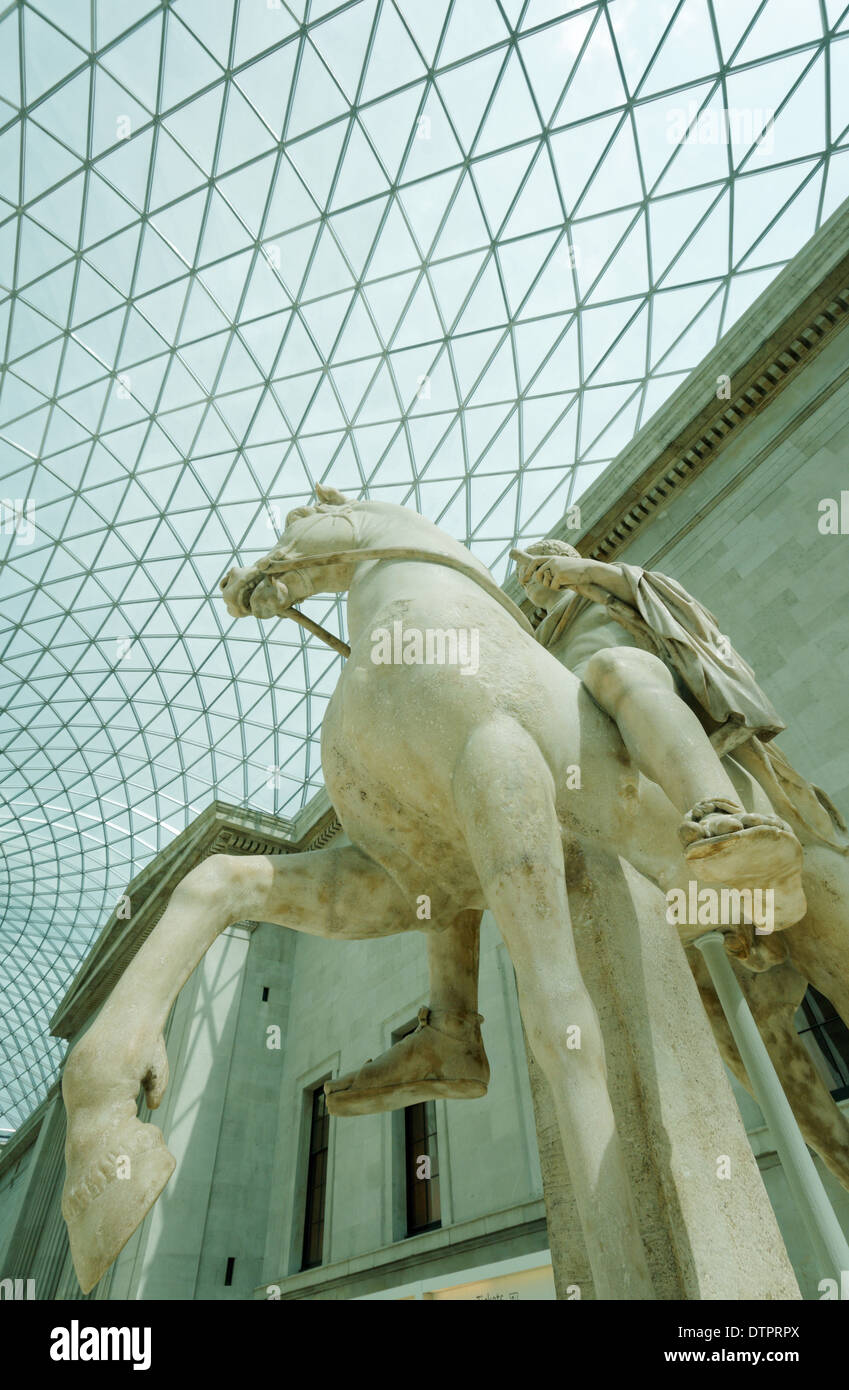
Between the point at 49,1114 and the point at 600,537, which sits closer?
the point at 600,537

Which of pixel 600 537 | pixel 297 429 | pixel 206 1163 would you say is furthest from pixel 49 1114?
pixel 600 537

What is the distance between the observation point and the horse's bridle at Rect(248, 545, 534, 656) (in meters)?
4.50

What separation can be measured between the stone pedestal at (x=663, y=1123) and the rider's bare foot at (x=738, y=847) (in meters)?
0.71

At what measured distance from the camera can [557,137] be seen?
19.4 m

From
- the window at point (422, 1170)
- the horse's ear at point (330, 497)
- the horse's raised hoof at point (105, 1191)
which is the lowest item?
the horse's raised hoof at point (105, 1191)

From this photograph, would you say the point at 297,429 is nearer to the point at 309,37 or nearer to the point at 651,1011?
the point at 309,37

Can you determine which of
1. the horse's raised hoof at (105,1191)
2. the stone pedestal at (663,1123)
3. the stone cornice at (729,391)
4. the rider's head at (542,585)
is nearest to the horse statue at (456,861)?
the horse's raised hoof at (105,1191)

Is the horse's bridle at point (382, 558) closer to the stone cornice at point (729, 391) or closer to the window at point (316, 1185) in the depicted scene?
the stone cornice at point (729, 391)

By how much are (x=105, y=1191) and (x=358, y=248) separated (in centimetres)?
2509

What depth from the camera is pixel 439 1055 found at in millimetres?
4062

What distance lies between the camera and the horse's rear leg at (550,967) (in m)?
2.57

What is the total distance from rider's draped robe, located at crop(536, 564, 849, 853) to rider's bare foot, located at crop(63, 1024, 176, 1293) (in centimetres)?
309

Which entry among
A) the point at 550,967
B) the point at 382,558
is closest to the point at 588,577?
the point at 382,558

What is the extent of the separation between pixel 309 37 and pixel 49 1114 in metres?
48.2
